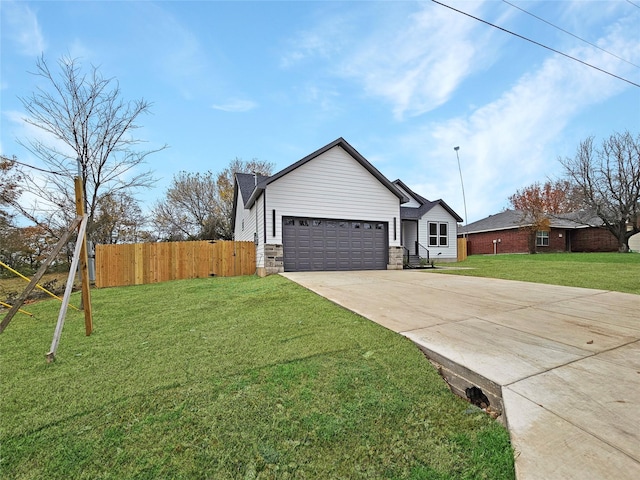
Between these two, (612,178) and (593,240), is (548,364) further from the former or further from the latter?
(593,240)

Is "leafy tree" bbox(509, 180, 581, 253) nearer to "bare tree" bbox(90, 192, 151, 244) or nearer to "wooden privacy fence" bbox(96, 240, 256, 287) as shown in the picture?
"wooden privacy fence" bbox(96, 240, 256, 287)

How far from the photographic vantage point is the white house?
36.4 ft

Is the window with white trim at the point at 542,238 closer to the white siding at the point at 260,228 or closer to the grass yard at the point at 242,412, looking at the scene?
the white siding at the point at 260,228

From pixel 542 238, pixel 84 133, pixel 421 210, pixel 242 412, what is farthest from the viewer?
pixel 542 238

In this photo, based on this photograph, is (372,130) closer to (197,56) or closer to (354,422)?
(197,56)

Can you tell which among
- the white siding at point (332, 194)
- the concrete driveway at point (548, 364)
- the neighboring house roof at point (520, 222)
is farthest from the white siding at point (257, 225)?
the neighboring house roof at point (520, 222)

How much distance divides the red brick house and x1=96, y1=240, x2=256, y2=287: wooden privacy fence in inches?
962

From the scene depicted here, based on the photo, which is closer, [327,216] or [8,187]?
[327,216]

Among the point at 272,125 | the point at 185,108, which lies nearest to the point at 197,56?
the point at 185,108

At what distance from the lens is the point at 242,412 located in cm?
215

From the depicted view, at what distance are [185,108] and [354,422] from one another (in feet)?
43.1

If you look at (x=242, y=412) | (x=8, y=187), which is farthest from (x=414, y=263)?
(x=8, y=187)

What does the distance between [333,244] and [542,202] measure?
77.6 ft

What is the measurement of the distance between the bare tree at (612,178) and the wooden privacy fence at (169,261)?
2420cm
